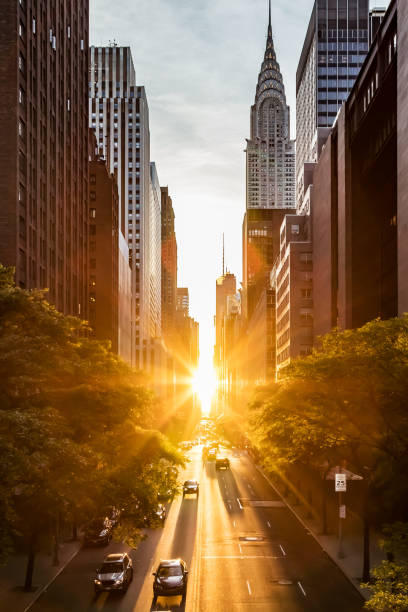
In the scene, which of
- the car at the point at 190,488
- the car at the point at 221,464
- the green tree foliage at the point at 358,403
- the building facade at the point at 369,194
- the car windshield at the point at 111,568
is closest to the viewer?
the green tree foliage at the point at 358,403

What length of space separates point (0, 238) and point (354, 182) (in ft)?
121

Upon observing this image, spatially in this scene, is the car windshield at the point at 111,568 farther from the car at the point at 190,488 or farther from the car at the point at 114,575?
the car at the point at 190,488

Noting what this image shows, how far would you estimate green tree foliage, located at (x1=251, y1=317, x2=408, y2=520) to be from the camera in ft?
94.9

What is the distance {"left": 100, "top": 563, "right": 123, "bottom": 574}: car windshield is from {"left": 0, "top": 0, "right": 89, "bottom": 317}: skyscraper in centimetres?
3371

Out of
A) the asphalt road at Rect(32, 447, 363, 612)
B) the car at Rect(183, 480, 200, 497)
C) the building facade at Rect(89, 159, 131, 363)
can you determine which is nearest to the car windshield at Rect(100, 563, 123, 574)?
the asphalt road at Rect(32, 447, 363, 612)

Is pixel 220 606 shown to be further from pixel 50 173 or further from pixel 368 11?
pixel 368 11

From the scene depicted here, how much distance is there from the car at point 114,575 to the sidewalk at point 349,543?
35.7ft

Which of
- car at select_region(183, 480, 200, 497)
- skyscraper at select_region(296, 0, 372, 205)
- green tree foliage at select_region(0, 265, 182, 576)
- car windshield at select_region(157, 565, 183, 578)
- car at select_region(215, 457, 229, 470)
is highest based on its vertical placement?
skyscraper at select_region(296, 0, 372, 205)

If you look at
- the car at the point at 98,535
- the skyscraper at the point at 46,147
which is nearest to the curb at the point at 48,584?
the car at the point at 98,535

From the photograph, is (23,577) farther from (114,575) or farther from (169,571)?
(169,571)

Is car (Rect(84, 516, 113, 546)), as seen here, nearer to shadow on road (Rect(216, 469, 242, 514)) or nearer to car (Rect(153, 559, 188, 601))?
car (Rect(153, 559, 188, 601))

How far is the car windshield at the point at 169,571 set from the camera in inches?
1217

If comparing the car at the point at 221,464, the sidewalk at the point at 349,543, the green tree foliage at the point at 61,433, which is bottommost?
the car at the point at 221,464

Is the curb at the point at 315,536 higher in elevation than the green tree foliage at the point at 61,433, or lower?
lower
